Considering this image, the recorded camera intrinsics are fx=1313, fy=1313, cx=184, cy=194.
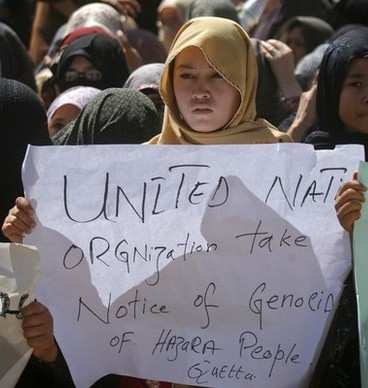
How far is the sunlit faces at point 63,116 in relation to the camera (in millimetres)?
5250

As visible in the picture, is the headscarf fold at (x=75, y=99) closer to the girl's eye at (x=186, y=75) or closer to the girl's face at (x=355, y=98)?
the girl's face at (x=355, y=98)

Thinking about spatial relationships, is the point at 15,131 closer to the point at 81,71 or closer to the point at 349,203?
the point at 349,203

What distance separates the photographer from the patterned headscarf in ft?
13.7

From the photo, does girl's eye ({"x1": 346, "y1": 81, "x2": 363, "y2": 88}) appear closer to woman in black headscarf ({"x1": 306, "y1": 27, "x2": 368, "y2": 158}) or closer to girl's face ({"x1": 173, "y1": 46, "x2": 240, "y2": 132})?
woman in black headscarf ({"x1": 306, "y1": 27, "x2": 368, "y2": 158})

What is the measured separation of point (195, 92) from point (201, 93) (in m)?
0.03

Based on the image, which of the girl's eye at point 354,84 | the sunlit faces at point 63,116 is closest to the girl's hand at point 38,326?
the girl's eye at point 354,84

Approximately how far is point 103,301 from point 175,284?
0.20m

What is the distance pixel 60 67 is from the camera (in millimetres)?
6090

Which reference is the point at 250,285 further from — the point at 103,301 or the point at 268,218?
the point at 103,301

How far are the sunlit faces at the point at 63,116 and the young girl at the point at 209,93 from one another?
1.15 meters

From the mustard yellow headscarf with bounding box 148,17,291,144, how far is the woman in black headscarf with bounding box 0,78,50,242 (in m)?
0.37

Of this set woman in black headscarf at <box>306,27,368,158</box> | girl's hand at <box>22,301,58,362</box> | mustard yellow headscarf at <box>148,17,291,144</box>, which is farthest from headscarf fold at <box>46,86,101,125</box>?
girl's hand at <box>22,301,58,362</box>

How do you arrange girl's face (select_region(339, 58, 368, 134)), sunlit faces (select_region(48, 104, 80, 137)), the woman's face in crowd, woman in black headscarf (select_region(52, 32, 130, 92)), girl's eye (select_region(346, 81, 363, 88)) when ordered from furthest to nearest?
1. the woman's face in crowd
2. woman in black headscarf (select_region(52, 32, 130, 92))
3. sunlit faces (select_region(48, 104, 80, 137))
4. girl's eye (select_region(346, 81, 363, 88))
5. girl's face (select_region(339, 58, 368, 134))

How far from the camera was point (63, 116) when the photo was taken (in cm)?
527
